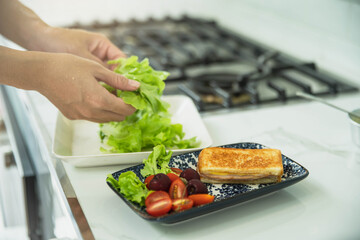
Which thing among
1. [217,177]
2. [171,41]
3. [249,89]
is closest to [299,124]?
[249,89]

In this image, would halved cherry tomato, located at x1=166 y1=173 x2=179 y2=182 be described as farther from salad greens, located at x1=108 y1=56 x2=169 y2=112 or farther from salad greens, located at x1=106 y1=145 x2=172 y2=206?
Result: salad greens, located at x1=108 y1=56 x2=169 y2=112

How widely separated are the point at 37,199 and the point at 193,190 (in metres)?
0.75

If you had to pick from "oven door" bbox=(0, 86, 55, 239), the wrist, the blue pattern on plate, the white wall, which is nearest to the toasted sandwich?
the blue pattern on plate

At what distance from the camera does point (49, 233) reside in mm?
1312

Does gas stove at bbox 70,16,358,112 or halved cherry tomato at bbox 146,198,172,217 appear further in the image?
gas stove at bbox 70,16,358,112

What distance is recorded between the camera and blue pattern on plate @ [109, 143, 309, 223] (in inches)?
29.6

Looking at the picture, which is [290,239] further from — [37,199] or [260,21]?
[260,21]

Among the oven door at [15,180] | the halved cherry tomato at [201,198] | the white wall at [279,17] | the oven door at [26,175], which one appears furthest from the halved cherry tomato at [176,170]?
the white wall at [279,17]

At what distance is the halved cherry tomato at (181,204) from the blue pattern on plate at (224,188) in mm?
13

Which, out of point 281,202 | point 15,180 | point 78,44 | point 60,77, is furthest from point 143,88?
point 15,180

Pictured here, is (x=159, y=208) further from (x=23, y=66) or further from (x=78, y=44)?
(x=78, y=44)

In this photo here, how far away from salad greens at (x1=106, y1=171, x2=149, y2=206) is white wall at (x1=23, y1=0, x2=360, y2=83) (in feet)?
3.58

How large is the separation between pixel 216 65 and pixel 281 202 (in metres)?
1.08

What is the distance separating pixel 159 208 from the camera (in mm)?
742
